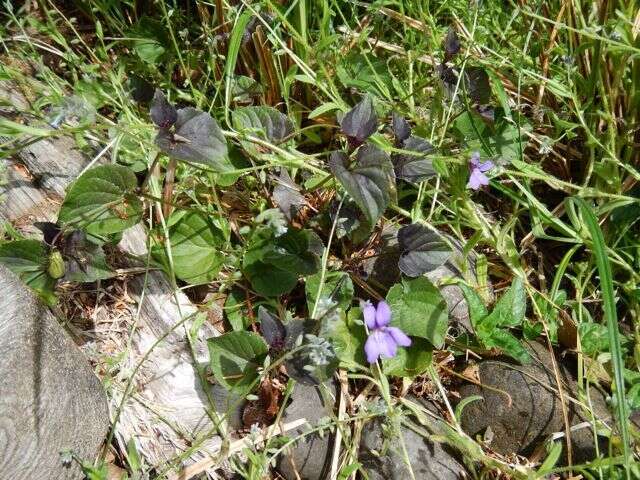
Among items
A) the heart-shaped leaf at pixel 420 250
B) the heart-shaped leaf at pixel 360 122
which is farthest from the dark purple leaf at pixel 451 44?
the heart-shaped leaf at pixel 420 250

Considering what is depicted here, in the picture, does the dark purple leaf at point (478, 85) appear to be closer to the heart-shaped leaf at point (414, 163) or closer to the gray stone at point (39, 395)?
the heart-shaped leaf at point (414, 163)

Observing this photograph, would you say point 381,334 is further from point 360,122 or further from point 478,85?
point 478,85

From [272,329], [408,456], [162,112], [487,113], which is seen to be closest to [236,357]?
[272,329]

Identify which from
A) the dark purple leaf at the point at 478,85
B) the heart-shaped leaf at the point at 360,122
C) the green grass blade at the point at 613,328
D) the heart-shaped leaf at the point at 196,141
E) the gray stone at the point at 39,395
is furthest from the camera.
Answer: the dark purple leaf at the point at 478,85

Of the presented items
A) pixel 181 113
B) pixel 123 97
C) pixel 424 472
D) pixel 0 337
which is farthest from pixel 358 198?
pixel 123 97

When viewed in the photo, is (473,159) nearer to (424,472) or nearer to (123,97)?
(424,472)

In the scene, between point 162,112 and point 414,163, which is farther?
point 414,163

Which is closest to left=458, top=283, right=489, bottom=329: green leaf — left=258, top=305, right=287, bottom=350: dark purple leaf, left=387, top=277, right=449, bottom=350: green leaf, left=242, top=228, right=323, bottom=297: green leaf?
left=387, top=277, right=449, bottom=350: green leaf
